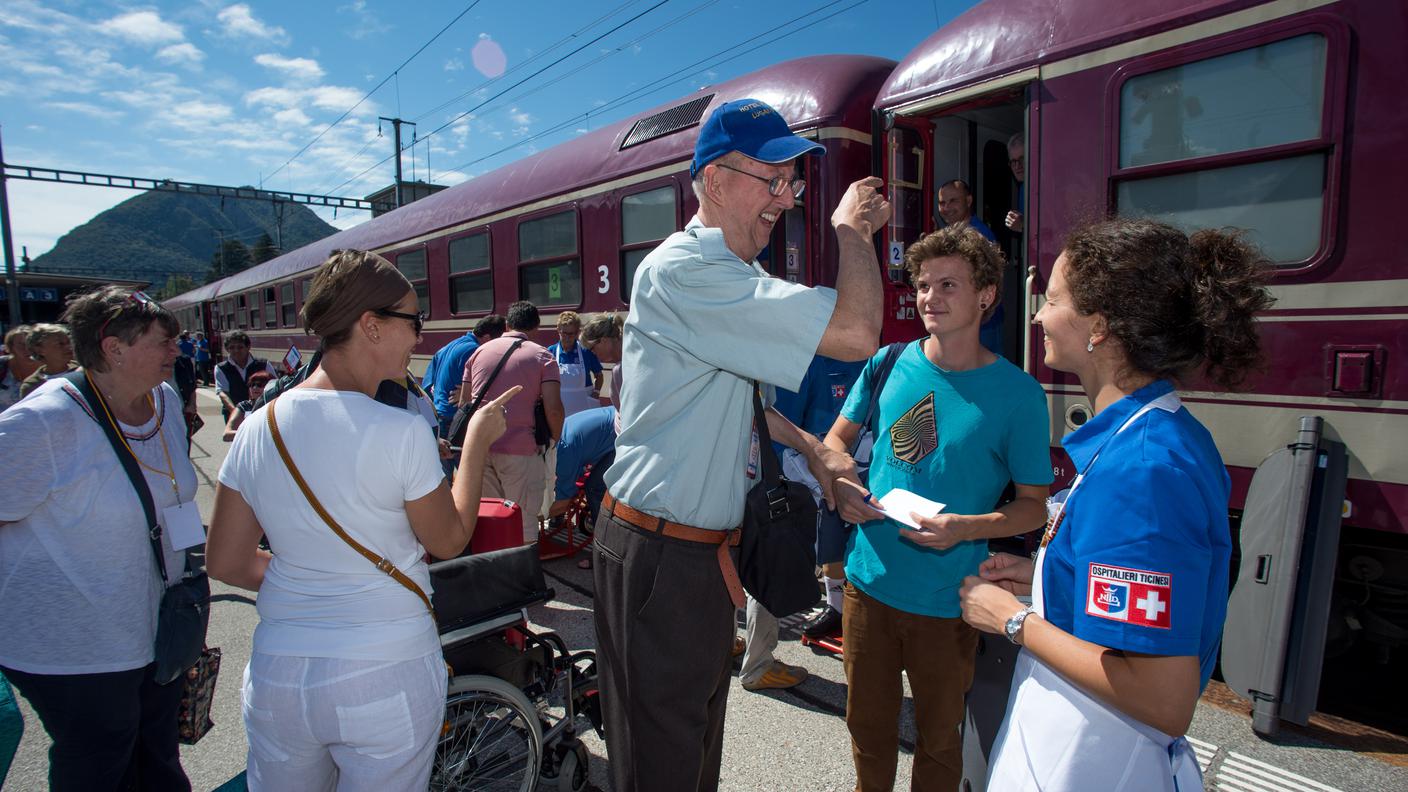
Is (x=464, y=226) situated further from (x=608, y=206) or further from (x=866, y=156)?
(x=866, y=156)

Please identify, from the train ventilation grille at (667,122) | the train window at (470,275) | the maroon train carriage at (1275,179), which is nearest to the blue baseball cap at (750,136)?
the maroon train carriage at (1275,179)

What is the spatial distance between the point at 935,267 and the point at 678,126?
12.3 feet

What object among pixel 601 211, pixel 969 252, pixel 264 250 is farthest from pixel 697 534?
pixel 264 250

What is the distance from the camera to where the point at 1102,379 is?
1298 millimetres

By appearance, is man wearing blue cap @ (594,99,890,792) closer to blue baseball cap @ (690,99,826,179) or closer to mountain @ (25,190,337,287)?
blue baseball cap @ (690,99,826,179)

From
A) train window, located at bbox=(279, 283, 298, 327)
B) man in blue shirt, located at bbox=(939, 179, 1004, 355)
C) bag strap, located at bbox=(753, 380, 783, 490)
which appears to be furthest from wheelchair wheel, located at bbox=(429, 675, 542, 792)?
train window, located at bbox=(279, 283, 298, 327)

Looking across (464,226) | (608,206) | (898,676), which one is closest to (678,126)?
(608,206)

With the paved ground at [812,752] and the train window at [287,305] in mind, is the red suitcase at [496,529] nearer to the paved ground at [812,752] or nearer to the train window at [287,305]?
the paved ground at [812,752]

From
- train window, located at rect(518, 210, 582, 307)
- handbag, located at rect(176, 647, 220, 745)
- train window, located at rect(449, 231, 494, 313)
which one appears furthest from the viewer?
train window, located at rect(449, 231, 494, 313)

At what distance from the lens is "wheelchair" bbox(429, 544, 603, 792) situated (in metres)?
2.51

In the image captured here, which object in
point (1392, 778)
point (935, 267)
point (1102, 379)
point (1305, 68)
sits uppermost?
point (1305, 68)

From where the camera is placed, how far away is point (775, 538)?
173cm

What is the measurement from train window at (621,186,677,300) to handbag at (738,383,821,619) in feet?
12.6

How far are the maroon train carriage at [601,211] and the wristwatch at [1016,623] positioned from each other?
341 centimetres
